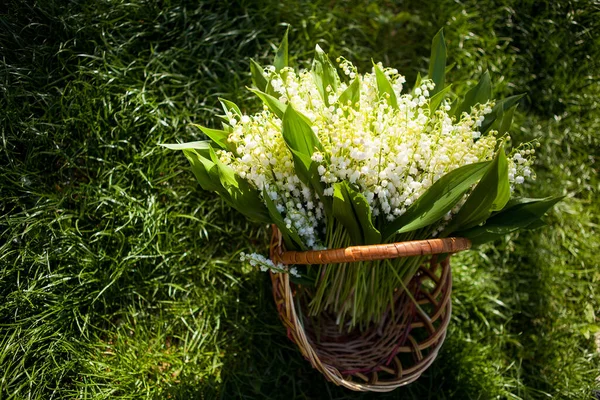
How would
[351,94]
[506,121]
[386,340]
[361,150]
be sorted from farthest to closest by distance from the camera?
[386,340], [506,121], [351,94], [361,150]

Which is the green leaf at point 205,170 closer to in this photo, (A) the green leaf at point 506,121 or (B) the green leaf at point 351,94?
(B) the green leaf at point 351,94

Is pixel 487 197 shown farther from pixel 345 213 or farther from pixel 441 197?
pixel 345 213

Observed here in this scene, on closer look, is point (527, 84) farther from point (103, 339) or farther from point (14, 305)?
point (14, 305)

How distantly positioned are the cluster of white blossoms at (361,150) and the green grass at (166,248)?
1.52 feet

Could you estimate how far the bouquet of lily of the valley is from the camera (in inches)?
42.3

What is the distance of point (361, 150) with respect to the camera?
40.9 inches

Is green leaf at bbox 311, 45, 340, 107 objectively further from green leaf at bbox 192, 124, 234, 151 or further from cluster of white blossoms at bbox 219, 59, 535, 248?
green leaf at bbox 192, 124, 234, 151

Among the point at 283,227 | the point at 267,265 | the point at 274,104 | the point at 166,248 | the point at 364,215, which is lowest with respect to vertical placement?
the point at 166,248

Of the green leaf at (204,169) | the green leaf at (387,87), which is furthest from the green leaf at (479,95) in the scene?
the green leaf at (204,169)

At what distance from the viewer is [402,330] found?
1.50 m

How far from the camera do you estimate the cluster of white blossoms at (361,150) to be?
3.53 feet

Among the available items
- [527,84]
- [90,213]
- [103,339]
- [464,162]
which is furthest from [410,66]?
[103,339]

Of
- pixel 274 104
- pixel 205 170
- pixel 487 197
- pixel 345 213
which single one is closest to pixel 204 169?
pixel 205 170

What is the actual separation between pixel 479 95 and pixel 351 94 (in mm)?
357
